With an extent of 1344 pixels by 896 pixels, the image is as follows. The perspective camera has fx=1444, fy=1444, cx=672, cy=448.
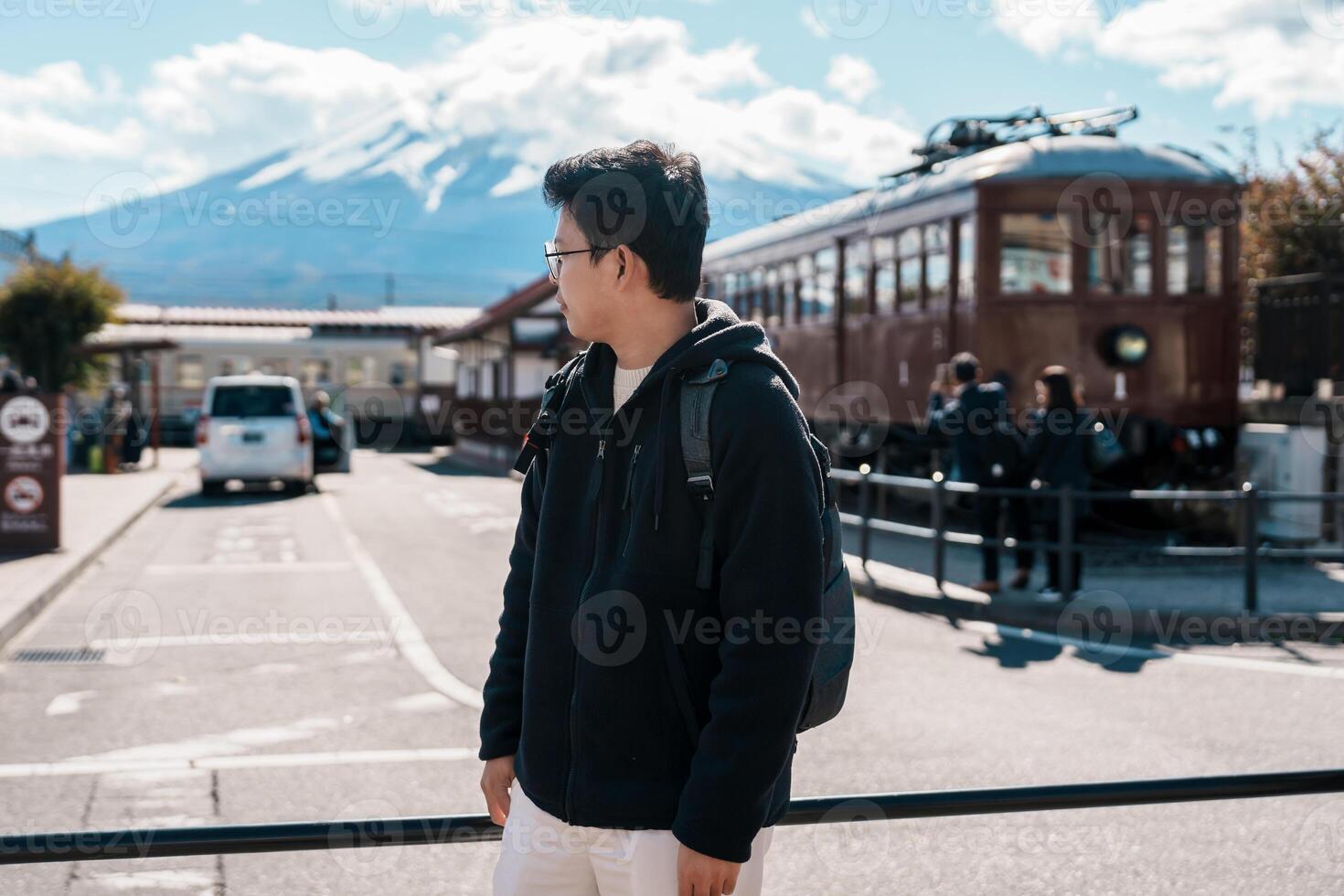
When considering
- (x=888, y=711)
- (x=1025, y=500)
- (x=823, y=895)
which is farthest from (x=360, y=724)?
(x=1025, y=500)

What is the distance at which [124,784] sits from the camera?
591cm

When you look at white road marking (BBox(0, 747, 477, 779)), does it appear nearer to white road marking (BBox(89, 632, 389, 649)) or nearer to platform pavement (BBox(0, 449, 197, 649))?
white road marking (BBox(89, 632, 389, 649))

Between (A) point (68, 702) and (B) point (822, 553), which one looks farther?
(A) point (68, 702)

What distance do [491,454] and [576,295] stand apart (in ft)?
117

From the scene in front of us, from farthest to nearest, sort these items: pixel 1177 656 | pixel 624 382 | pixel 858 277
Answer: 1. pixel 858 277
2. pixel 1177 656
3. pixel 624 382

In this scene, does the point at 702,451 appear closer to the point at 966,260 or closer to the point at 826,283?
the point at 966,260

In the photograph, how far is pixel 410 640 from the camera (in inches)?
376

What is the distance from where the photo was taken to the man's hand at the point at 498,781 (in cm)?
258

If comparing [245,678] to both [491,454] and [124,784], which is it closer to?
[124,784]

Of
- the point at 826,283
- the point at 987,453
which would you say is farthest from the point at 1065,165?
the point at 987,453

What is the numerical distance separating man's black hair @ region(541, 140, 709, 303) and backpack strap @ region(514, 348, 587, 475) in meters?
0.20

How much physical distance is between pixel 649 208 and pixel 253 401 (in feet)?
72.3

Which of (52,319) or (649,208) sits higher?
(52,319)

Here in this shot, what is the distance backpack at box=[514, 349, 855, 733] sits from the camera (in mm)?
2205
